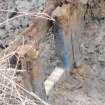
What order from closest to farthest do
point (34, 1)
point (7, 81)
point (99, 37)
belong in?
point (7, 81) < point (99, 37) < point (34, 1)

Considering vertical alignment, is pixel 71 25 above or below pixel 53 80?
above

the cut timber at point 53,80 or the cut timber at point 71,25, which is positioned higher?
the cut timber at point 71,25

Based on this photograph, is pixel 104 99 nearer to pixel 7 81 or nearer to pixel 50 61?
pixel 50 61

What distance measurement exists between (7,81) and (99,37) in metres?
1.78

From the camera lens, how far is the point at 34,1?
4.76m

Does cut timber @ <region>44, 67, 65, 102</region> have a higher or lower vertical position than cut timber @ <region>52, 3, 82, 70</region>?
lower

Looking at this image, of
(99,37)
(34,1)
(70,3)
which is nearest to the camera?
(70,3)

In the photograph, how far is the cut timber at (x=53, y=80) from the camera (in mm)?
3471

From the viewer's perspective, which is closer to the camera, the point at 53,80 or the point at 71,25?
the point at 53,80

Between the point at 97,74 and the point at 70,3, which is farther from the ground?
the point at 70,3

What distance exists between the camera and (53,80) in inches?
141

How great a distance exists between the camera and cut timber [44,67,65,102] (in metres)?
3.47

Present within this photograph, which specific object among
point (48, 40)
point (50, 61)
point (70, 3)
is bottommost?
point (50, 61)

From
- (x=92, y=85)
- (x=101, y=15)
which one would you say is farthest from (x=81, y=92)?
(x=101, y=15)
